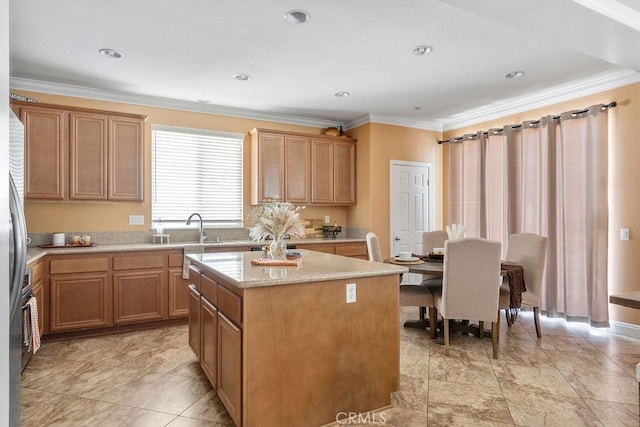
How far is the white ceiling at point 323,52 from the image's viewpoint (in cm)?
268

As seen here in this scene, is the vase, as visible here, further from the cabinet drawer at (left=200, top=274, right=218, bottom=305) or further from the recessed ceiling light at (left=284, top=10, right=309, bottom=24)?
the recessed ceiling light at (left=284, top=10, right=309, bottom=24)

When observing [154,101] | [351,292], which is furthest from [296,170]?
[351,292]

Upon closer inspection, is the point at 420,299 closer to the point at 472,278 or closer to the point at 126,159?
the point at 472,278

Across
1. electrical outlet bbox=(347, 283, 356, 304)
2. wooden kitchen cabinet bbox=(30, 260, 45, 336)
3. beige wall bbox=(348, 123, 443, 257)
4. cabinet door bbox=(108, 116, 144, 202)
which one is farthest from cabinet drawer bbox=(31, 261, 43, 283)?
beige wall bbox=(348, 123, 443, 257)

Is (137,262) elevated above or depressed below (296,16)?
below

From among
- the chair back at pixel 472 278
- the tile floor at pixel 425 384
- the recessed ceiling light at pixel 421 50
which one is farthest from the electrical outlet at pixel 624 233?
the recessed ceiling light at pixel 421 50

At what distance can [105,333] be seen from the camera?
13.3 ft

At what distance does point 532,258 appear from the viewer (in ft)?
13.0

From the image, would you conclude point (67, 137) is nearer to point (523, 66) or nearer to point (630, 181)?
point (523, 66)

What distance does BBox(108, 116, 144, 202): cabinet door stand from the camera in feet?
14.1

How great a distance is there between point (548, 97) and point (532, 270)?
7.04ft

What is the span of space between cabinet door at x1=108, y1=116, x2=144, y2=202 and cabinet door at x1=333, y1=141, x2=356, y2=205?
2637 millimetres

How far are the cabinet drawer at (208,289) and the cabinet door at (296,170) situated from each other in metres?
2.64

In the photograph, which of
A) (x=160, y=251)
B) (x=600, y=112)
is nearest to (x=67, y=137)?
(x=160, y=251)
